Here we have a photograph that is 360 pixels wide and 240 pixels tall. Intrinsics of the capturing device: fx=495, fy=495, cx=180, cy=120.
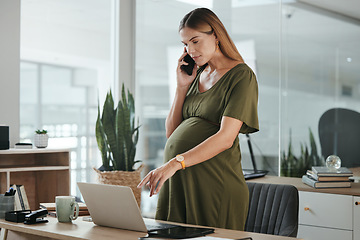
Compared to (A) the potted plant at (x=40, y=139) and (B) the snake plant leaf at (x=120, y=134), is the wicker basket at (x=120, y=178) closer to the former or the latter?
(B) the snake plant leaf at (x=120, y=134)

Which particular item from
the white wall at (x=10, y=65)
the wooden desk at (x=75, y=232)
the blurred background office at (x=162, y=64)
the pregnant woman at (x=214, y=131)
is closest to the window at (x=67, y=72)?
the blurred background office at (x=162, y=64)

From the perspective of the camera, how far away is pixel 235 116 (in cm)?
178

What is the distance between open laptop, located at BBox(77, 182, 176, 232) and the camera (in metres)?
1.57

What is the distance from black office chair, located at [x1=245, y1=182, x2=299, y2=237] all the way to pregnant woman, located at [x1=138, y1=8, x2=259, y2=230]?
43 centimetres

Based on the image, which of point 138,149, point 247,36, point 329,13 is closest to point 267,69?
point 247,36

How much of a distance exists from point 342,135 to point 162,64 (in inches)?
78.5

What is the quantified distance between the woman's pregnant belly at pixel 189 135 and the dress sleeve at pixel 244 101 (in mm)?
124

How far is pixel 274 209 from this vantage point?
2375 millimetres

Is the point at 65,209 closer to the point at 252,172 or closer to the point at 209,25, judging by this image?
the point at 209,25

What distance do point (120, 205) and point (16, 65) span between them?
2803 mm

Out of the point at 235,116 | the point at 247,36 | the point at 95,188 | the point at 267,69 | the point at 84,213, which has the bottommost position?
the point at 84,213

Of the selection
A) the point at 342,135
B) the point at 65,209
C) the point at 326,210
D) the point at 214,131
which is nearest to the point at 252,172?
the point at 342,135

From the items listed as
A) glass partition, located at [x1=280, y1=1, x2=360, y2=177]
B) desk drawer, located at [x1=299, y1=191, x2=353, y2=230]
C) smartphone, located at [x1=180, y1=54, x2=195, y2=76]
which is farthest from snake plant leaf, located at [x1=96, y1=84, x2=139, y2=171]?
smartphone, located at [x1=180, y1=54, x2=195, y2=76]

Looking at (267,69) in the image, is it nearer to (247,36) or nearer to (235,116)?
(247,36)
